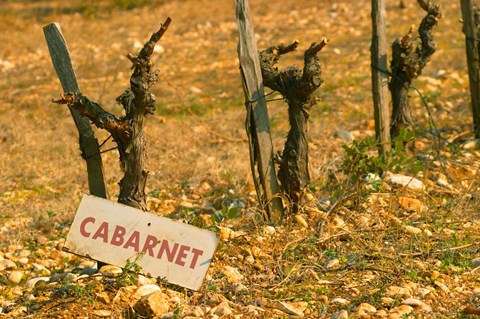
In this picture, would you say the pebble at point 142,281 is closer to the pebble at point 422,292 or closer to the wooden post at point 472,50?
the pebble at point 422,292

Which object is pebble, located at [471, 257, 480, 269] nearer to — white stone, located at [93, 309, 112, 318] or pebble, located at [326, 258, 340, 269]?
pebble, located at [326, 258, 340, 269]

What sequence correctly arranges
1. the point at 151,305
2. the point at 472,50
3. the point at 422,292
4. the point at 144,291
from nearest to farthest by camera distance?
the point at 151,305, the point at 144,291, the point at 422,292, the point at 472,50

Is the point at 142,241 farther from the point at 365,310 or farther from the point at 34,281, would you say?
the point at 365,310

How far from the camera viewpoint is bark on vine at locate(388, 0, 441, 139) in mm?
6926

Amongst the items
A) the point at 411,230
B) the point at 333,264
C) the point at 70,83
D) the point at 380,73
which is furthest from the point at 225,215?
the point at 380,73

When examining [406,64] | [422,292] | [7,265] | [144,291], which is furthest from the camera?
[406,64]

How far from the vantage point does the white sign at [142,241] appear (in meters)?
4.73

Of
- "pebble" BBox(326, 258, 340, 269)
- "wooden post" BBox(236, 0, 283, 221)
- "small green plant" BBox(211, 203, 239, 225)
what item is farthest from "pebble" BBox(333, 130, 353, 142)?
"pebble" BBox(326, 258, 340, 269)

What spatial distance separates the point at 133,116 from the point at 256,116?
3.40 feet

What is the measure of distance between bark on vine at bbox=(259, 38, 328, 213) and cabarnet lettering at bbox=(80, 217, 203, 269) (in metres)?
1.24

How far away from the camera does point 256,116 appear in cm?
569

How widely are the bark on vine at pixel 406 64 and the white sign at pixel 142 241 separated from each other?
282cm

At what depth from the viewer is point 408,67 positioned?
695cm

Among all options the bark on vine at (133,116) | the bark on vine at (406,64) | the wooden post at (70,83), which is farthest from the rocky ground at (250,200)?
the wooden post at (70,83)
